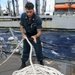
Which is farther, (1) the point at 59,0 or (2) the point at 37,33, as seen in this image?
(1) the point at 59,0

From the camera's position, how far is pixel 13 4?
32781 mm

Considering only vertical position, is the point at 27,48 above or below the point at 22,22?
below

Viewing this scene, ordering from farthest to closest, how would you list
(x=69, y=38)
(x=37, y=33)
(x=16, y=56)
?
(x=69, y=38) < (x=16, y=56) < (x=37, y=33)

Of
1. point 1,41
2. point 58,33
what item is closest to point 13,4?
point 58,33

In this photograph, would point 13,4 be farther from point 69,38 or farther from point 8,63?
point 8,63

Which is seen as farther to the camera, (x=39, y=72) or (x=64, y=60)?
(x=64, y=60)

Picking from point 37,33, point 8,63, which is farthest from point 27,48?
point 8,63

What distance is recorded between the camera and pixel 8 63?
4.55 m

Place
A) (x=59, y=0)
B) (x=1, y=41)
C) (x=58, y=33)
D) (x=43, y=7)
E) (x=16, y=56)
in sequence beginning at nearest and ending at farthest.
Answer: (x=16, y=56) → (x=1, y=41) → (x=58, y=33) → (x=59, y=0) → (x=43, y=7)

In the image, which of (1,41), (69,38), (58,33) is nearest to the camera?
(1,41)

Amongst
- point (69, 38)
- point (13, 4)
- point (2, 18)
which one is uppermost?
point (13, 4)

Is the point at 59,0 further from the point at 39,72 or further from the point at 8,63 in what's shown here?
the point at 39,72

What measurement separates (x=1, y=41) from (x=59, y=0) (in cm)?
2538

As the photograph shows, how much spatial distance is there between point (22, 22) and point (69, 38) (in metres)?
20.1
